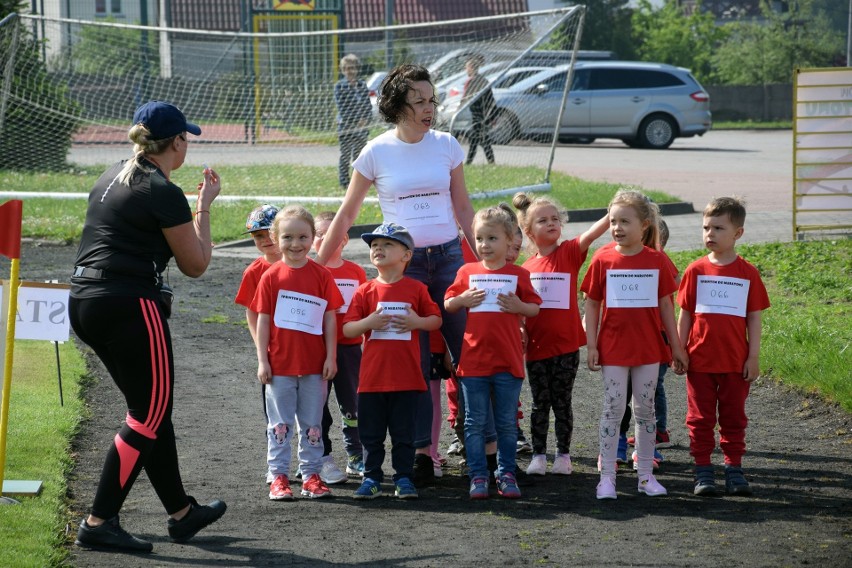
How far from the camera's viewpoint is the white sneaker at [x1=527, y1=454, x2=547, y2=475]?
6.60m

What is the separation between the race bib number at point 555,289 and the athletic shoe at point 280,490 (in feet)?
5.57

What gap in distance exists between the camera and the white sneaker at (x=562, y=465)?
6.63 m

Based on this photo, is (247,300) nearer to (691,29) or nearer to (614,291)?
(614,291)

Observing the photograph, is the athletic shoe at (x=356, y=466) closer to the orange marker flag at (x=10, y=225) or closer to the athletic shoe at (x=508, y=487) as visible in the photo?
the athletic shoe at (x=508, y=487)

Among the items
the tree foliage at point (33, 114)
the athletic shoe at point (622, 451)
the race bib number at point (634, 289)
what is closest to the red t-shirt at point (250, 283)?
the race bib number at point (634, 289)

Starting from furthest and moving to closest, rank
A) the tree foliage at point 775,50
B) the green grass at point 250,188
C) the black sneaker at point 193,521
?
the tree foliage at point 775,50 → the green grass at point 250,188 → the black sneaker at point 193,521

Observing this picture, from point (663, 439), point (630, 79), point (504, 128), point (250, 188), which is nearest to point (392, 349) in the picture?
point (663, 439)

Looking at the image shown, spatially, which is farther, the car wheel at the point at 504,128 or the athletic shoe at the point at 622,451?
the car wheel at the point at 504,128

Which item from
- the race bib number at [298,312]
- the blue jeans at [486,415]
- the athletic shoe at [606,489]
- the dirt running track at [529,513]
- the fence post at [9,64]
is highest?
the fence post at [9,64]

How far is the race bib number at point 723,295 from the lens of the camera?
6301 mm

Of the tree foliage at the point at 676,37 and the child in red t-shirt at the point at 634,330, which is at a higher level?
the tree foliage at the point at 676,37

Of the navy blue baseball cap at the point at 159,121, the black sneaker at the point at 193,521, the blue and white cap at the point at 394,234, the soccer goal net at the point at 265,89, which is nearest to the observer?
the navy blue baseball cap at the point at 159,121

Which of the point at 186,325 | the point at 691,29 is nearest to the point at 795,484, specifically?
the point at 186,325

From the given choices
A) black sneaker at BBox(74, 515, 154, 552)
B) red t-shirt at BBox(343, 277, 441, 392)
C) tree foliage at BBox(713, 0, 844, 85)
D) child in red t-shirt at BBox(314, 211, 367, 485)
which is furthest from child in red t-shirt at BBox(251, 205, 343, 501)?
tree foliage at BBox(713, 0, 844, 85)
